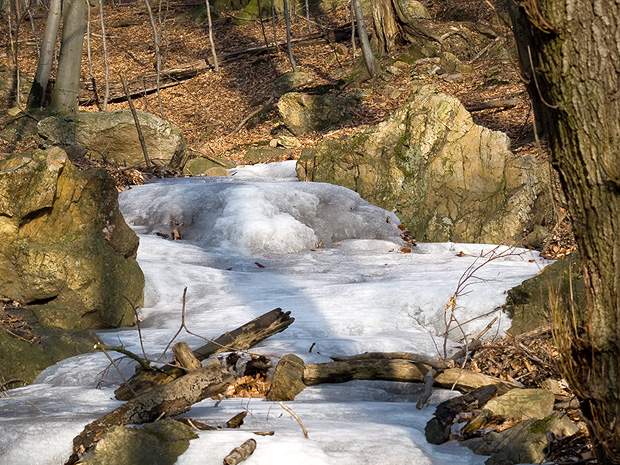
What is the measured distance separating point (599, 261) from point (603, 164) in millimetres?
363

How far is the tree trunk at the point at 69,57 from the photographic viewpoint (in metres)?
14.0

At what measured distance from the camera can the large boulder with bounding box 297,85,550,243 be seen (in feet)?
31.3

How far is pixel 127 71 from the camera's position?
21859 mm

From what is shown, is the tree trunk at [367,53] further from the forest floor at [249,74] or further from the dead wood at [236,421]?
the dead wood at [236,421]

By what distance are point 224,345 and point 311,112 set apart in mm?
11636

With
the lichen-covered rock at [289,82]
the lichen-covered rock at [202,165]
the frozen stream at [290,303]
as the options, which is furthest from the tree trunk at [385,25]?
the frozen stream at [290,303]

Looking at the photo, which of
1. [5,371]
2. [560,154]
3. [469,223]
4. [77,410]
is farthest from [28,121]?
[560,154]

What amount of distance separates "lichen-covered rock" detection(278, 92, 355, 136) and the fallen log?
35.8 ft

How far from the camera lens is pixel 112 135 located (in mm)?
12711

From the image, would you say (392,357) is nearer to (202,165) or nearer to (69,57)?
(202,165)

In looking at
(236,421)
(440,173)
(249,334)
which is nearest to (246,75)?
(440,173)

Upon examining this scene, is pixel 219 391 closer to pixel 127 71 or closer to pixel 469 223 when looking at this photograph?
pixel 469 223

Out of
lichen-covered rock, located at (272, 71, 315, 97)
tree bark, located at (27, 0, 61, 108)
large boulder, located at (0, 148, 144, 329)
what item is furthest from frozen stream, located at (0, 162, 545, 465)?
tree bark, located at (27, 0, 61, 108)

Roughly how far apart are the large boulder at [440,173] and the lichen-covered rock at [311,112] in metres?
4.42
